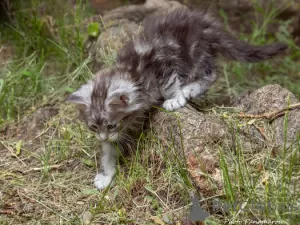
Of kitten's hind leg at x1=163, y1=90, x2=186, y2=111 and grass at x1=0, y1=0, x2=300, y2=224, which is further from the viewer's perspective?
kitten's hind leg at x1=163, y1=90, x2=186, y2=111

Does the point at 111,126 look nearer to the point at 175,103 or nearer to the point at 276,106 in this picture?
the point at 175,103

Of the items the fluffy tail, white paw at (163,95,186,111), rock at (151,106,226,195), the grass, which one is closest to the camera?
the grass

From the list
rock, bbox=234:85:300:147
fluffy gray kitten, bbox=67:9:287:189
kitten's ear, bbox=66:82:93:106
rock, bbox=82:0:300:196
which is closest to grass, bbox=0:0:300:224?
rock, bbox=82:0:300:196

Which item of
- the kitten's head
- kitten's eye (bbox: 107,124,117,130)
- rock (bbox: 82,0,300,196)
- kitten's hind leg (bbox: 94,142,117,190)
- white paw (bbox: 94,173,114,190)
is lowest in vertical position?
white paw (bbox: 94,173,114,190)

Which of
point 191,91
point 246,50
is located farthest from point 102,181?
point 246,50

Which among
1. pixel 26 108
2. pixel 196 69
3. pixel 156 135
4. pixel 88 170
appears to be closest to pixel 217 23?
pixel 196 69

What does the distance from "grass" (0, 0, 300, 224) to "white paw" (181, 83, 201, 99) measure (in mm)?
225

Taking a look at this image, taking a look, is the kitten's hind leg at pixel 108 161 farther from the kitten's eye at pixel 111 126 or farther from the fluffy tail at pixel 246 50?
the fluffy tail at pixel 246 50

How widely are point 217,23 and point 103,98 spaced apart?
139cm

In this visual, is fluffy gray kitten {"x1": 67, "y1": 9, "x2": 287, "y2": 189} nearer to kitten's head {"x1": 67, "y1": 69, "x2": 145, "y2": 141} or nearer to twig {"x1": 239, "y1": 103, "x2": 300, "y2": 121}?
kitten's head {"x1": 67, "y1": 69, "x2": 145, "y2": 141}

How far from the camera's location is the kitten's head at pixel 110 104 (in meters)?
3.14

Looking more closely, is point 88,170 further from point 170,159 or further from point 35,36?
point 35,36

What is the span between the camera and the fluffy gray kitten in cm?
320

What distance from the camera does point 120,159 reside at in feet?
11.6
